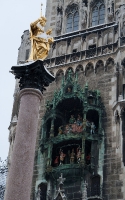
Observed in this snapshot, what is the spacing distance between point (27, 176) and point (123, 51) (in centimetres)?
1400

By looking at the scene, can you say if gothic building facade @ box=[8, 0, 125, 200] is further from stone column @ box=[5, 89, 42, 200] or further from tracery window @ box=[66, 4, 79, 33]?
stone column @ box=[5, 89, 42, 200]

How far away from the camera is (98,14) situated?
1182 inches

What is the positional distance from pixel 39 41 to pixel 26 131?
390cm

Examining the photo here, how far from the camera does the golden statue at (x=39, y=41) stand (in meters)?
15.7

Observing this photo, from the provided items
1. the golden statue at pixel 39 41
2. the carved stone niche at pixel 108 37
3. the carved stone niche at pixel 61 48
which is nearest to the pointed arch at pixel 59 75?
the carved stone niche at pixel 61 48

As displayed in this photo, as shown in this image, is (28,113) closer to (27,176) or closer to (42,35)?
(27,176)

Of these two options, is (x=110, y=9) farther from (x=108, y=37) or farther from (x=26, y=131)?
(x=26, y=131)

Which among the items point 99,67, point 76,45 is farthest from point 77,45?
point 99,67

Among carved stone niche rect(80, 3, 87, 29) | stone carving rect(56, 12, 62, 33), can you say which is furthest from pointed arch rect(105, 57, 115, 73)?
stone carving rect(56, 12, 62, 33)

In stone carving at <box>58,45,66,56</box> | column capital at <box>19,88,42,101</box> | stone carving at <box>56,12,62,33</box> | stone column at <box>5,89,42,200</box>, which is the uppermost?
stone carving at <box>56,12,62,33</box>

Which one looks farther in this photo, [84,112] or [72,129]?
[84,112]

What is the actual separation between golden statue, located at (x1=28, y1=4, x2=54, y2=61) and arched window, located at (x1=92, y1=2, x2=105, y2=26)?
1370 centimetres

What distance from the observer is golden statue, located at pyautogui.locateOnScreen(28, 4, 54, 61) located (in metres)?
15.7

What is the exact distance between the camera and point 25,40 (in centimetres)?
2992
